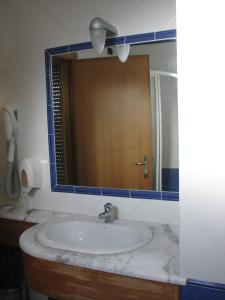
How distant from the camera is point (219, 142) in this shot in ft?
3.08

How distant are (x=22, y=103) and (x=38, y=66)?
0.25 m

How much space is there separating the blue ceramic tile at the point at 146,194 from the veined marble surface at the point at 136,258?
8.0 inches

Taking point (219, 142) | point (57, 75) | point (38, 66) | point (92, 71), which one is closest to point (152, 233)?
point (219, 142)

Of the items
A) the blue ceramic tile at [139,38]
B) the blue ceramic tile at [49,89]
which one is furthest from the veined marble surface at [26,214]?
the blue ceramic tile at [139,38]

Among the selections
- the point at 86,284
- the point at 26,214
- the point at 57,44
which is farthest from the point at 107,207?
the point at 57,44

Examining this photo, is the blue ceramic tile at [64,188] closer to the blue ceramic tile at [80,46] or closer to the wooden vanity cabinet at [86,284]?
the wooden vanity cabinet at [86,284]

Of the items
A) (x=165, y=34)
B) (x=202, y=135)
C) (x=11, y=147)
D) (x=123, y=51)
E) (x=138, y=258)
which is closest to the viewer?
(x=202, y=135)

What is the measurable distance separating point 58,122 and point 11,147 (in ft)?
1.19

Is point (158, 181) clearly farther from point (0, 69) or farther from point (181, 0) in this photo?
point (0, 69)

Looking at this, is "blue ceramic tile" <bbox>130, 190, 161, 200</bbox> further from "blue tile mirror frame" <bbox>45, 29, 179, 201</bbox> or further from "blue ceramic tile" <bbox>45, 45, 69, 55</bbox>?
"blue ceramic tile" <bbox>45, 45, 69, 55</bbox>

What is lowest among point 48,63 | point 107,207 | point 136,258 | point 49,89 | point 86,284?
point 86,284

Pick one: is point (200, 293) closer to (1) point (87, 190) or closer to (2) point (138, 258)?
(2) point (138, 258)

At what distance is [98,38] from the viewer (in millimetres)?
1491

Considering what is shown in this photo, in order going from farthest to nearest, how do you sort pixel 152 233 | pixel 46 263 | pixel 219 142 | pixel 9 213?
1. pixel 9 213
2. pixel 152 233
3. pixel 46 263
4. pixel 219 142
